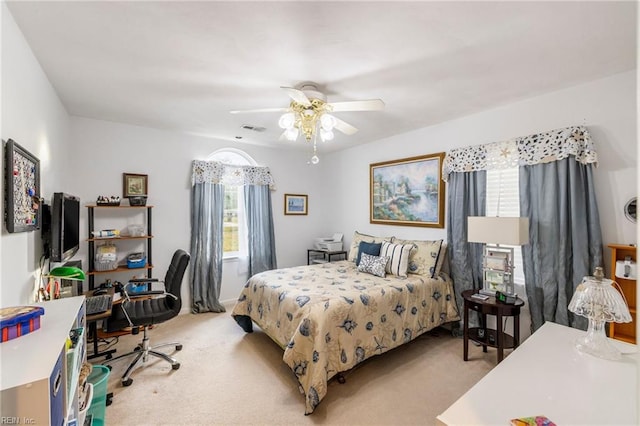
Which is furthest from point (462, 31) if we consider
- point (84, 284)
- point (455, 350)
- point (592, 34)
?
point (84, 284)

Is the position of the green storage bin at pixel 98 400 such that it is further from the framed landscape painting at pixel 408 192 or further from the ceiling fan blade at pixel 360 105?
the framed landscape painting at pixel 408 192

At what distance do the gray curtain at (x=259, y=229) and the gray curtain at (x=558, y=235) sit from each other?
329cm

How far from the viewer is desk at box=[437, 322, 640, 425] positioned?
0.96m

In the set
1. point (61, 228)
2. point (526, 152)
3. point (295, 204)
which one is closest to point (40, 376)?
point (61, 228)

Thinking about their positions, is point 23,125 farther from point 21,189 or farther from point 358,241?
point 358,241

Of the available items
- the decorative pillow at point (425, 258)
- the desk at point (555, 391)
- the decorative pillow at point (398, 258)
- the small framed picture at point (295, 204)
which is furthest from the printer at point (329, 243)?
the desk at point (555, 391)

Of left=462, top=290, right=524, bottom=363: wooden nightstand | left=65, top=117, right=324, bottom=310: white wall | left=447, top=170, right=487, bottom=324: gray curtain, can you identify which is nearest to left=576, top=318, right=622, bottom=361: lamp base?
left=462, top=290, right=524, bottom=363: wooden nightstand

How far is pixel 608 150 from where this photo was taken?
2.28 m

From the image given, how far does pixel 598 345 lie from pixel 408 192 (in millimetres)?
2609

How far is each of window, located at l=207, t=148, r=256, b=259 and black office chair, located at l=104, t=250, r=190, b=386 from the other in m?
1.57

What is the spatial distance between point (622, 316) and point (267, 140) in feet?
13.1

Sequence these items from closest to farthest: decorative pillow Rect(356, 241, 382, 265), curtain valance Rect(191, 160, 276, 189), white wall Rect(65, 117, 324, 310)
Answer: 1. white wall Rect(65, 117, 324, 310)
2. decorative pillow Rect(356, 241, 382, 265)
3. curtain valance Rect(191, 160, 276, 189)

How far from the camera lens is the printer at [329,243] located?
462 cm

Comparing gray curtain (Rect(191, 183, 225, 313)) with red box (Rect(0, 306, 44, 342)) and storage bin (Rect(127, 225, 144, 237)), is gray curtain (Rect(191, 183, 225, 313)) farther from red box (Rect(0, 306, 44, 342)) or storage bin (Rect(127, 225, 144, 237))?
red box (Rect(0, 306, 44, 342))
